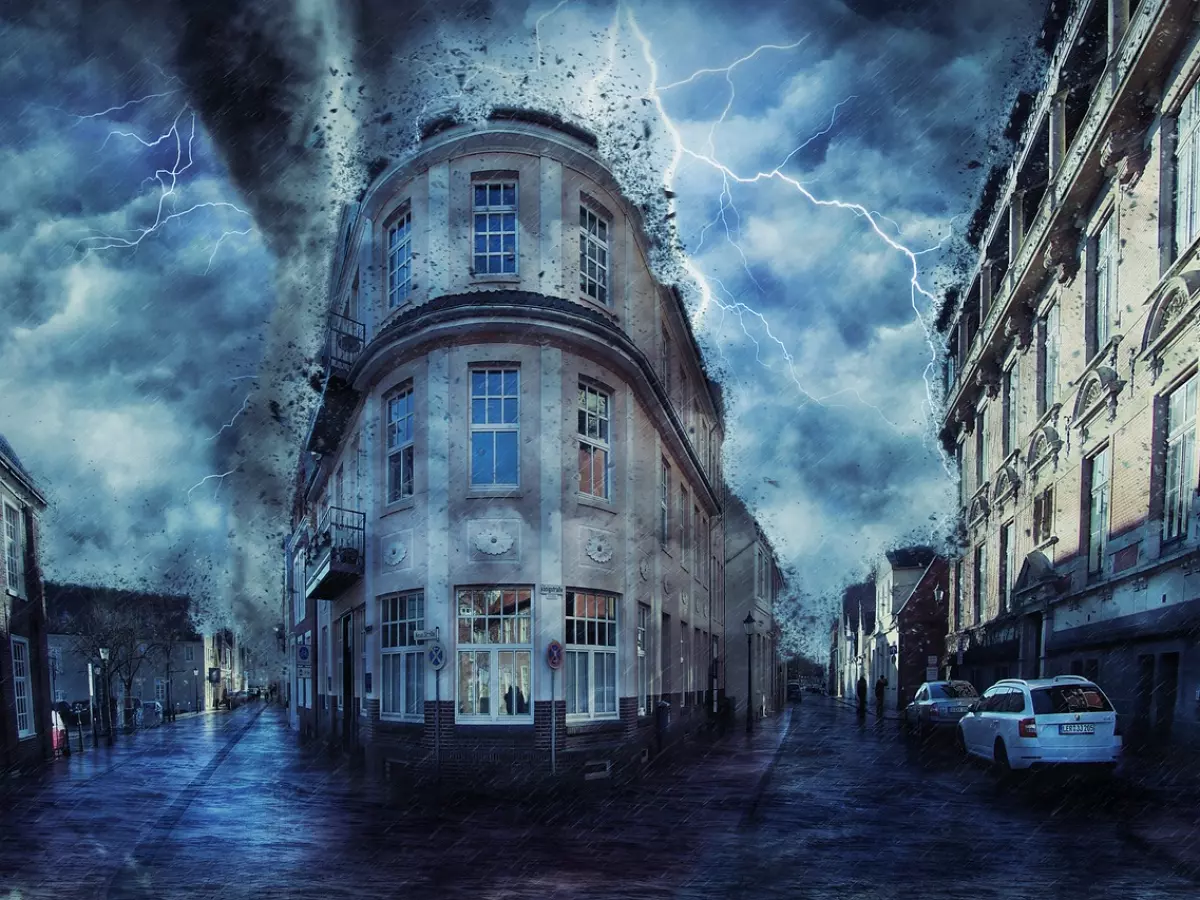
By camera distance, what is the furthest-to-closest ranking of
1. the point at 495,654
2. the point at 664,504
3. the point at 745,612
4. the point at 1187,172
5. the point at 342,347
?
the point at 745,612 → the point at 664,504 → the point at 342,347 → the point at 1187,172 → the point at 495,654

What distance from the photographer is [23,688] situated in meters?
25.1

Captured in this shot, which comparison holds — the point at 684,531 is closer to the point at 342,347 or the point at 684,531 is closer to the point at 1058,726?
the point at 342,347

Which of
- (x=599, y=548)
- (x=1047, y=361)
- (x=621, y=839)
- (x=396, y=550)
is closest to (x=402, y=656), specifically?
(x=396, y=550)

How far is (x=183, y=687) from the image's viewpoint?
8775 centimetres

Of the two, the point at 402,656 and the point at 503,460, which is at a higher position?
the point at 503,460

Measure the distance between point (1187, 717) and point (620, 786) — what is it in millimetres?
9157

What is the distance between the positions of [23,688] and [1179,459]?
81.7 ft

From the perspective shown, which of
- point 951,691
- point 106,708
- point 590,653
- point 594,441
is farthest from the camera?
point 106,708

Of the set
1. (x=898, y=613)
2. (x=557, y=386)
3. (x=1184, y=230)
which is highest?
(x=1184, y=230)

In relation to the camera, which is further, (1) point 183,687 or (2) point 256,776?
(1) point 183,687

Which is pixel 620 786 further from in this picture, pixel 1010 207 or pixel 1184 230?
pixel 1010 207

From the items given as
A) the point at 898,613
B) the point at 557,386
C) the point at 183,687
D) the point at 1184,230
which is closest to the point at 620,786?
the point at 557,386

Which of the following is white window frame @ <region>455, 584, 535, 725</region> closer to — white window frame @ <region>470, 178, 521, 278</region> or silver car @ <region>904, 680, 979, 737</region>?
white window frame @ <region>470, 178, 521, 278</region>

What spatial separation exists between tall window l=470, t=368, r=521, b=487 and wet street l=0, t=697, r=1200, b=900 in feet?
18.1
